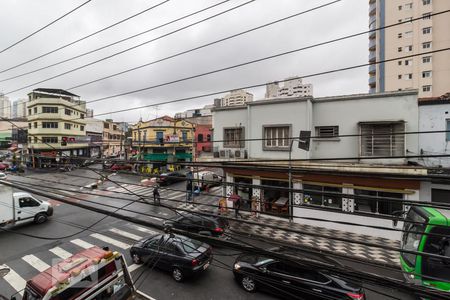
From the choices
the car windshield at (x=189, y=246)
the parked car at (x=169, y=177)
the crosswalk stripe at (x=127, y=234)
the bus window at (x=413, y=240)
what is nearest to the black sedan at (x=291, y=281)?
the car windshield at (x=189, y=246)

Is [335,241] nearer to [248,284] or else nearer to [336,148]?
[336,148]

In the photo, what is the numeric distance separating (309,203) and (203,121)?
122 ft

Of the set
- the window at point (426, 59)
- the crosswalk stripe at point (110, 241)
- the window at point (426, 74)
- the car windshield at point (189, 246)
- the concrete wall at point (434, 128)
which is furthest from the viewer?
the window at point (426, 74)

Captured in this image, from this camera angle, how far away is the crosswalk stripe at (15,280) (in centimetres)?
766

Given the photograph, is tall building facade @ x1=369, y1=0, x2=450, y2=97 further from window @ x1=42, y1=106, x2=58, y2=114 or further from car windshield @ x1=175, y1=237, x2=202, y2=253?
window @ x1=42, y1=106, x2=58, y2=114

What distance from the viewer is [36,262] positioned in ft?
29.8

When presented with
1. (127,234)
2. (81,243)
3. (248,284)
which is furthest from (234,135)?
(81,243)

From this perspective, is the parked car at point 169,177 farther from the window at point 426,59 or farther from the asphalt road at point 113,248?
the window at point 426,59

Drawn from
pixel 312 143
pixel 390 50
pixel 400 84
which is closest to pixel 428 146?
pixel 312 143

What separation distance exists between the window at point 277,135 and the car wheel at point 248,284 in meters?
8.26

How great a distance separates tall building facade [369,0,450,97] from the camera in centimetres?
3138

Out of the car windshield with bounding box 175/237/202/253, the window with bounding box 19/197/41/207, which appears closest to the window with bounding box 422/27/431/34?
the car windshield with bounding box 175/237/202/253

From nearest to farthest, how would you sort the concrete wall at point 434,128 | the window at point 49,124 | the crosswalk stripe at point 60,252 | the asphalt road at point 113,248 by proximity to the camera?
the asphalt road at point 113,248
the crosswalk stripe at point 60,252
the concrete wall at point 434,128
the window at point 49,124

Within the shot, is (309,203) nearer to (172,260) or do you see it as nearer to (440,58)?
(172,260)
